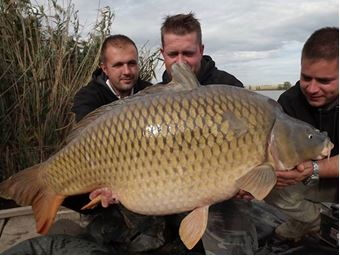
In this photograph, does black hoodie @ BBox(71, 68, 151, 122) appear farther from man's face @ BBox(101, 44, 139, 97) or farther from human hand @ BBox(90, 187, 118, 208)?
human hand @ BBox(90, 187, 118, 208)

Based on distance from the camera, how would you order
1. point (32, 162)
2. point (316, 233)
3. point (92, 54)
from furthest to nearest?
1. point (92, 54)
2. point (32, 162)
3. point (316, 233)

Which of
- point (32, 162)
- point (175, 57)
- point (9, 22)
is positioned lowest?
point (32, 162)

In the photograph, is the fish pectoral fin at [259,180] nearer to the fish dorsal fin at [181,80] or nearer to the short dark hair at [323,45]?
the fish dorsal fin at [181,80]

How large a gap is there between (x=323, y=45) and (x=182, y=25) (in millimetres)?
635

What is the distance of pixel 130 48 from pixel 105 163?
102 centimetres

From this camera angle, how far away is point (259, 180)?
1.46 meters

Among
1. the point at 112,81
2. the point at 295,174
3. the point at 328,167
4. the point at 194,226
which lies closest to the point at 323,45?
the point at 328,167

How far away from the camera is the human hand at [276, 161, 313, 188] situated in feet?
5.18

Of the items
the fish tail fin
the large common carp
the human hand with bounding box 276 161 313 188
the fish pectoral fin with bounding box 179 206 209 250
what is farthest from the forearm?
the fish tail fin

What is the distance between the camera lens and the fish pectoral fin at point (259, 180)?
1.46 m

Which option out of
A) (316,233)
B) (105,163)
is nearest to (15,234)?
(105,163)

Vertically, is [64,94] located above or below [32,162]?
above

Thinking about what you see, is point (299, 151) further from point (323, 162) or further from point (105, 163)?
point (105, 163)

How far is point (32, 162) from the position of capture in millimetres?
2947
